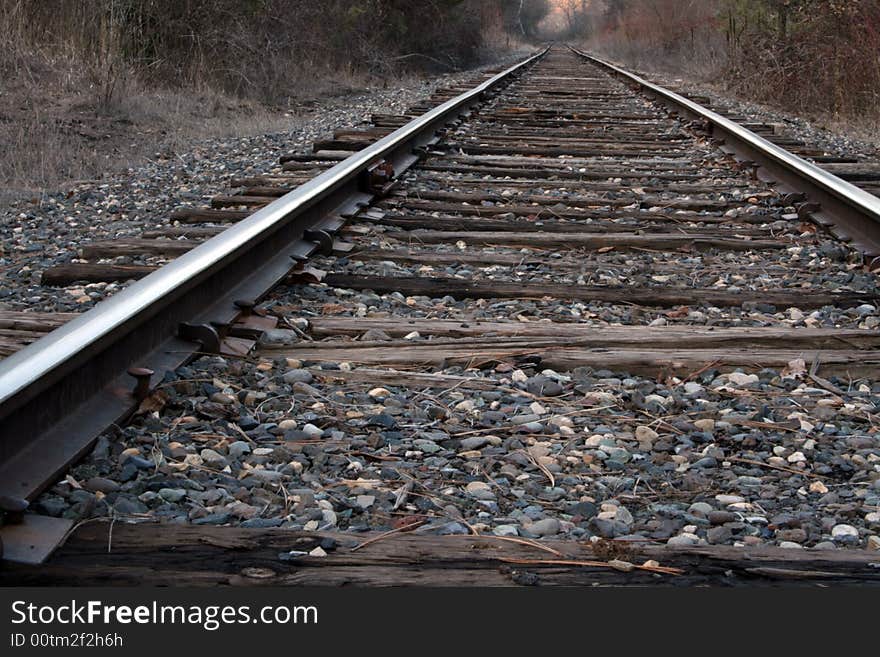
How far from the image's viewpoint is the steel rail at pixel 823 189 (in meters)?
4.34

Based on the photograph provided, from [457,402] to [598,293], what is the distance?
1.10 meters

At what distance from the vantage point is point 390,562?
185cm

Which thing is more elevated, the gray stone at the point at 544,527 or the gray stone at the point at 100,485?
the gray stone at the point at 100,485

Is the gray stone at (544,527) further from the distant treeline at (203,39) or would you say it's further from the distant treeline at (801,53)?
the distant treeline at (801,53)

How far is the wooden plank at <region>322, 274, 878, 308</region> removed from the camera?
3582 millimetres

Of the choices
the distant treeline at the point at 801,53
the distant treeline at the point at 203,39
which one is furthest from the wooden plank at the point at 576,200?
the distant treeline at the point at 801,53

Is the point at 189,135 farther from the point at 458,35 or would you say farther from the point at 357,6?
the point at 458,35

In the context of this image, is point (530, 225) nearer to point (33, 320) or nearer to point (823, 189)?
point (823, 189)

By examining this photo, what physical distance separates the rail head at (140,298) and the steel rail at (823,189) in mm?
2134

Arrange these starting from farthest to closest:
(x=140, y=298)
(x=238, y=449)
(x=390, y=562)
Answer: (x=140, y=298)
(x=238, y=449)
(x=390, y=562)

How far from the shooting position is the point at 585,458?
2383mm

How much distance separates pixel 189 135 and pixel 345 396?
20.4 feet

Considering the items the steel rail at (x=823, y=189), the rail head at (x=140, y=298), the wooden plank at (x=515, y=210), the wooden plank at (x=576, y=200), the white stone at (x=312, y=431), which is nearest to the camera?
the rail head at (x=140, y=298)

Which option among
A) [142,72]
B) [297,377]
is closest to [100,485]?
[297,377]
